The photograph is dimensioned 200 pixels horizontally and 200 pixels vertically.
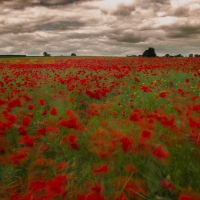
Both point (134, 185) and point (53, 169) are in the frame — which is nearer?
point (134, 185)

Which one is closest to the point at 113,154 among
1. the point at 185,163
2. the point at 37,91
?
the point at 185,163

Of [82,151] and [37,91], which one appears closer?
[82,151]

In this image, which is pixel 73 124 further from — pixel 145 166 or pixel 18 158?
Answer: pixel 145 166

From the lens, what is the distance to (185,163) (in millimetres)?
2221

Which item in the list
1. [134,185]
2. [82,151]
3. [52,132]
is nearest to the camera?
[134,185]

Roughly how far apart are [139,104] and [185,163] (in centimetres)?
237

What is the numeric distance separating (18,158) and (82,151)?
69cm

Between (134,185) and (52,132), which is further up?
(52,132)

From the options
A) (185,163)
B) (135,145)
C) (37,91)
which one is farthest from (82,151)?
(37,91)

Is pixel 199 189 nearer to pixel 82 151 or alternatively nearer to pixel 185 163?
pixel 185 163

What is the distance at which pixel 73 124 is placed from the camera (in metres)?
2.20

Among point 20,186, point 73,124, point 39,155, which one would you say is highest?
point 73,124

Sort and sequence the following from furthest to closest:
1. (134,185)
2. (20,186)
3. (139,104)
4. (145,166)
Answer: (139,104), (145,166), (20,186), (134,185)

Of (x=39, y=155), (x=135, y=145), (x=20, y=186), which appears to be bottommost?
(x=20, y=186)
